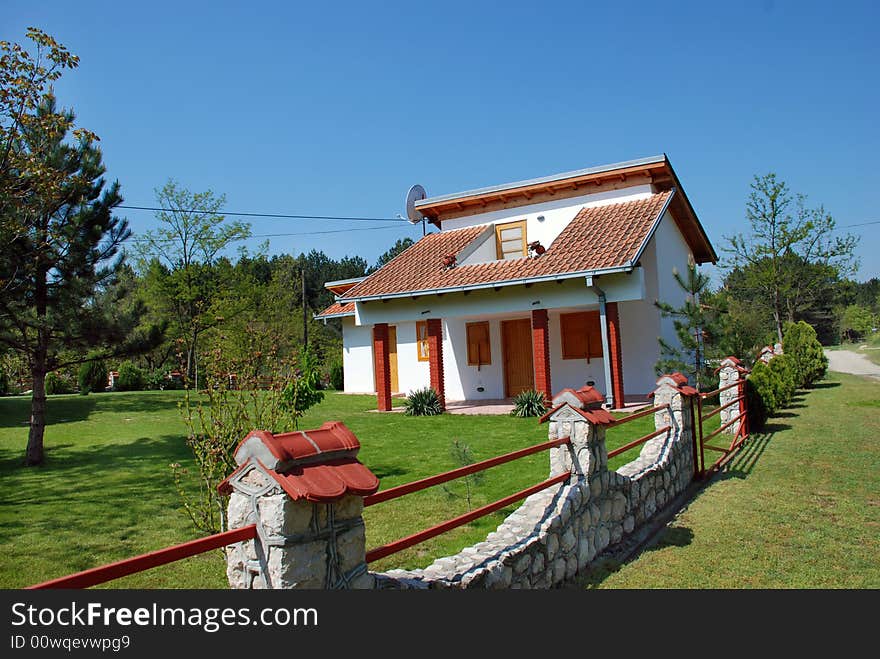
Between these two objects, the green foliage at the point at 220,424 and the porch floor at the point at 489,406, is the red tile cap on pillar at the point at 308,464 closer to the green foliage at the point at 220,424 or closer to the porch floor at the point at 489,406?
the green foliage at the point at 220,424

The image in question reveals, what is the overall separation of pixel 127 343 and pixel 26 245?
3.25m

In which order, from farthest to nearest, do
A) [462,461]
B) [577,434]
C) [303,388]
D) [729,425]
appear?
[729,425], [303,388], [462,461], [577,434]

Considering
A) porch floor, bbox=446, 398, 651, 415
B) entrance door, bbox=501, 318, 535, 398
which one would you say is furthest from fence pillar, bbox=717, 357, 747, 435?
entrance door, bbox=501, 318, 535, 398

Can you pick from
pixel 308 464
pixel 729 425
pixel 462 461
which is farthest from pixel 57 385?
pixel 308 464

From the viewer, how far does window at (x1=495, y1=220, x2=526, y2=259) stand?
57.7 feet

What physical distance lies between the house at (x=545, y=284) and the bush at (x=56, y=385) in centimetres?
1452

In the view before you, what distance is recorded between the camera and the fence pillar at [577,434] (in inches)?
214

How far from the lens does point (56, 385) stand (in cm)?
2498

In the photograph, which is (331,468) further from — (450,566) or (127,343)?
(127,343)

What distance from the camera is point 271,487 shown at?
262 centimetres

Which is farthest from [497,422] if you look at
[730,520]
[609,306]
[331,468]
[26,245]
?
[331,468]

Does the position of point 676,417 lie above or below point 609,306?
below

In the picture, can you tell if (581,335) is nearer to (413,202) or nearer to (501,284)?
(501,284)

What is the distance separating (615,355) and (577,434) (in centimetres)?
923
